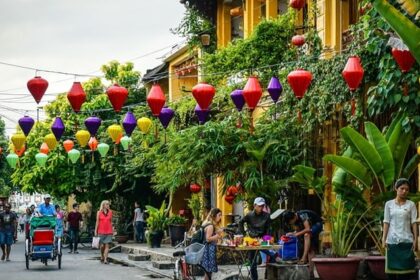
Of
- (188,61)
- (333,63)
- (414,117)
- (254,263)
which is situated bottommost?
(254,263)

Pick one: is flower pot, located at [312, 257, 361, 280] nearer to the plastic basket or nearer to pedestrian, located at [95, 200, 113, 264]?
the plastic basket

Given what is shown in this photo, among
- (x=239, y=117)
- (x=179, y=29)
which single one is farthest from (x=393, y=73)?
(x=179, y=29)

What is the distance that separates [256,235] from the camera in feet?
54.1

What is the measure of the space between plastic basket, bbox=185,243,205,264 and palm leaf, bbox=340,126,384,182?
3213mm

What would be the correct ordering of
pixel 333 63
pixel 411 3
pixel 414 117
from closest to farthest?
pixel 411 3 → pixel 414 117 → pixel 333 63

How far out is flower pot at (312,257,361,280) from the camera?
15062mm

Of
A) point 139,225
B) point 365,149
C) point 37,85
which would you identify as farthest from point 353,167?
point 139,225

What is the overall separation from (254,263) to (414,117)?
4110mm

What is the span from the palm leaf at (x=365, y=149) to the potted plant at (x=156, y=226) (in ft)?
49.1

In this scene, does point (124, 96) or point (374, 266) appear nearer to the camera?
point (374, 266)

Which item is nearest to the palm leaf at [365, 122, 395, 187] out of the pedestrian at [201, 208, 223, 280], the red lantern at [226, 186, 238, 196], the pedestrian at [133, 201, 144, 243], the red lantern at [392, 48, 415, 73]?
the red lantern at [392, 48, 415, 73]

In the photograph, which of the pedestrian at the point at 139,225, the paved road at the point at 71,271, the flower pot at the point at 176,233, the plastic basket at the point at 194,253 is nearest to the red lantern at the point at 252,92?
the plastic basket at the point at 194,253

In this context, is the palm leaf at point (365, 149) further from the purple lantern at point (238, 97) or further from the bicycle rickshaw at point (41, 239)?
the bicycle rickshaw at point (41, 239)

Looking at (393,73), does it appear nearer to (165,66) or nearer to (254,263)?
(254,263)
